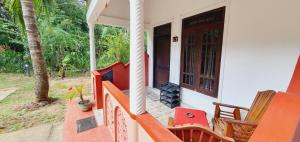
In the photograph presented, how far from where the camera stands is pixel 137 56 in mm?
1245

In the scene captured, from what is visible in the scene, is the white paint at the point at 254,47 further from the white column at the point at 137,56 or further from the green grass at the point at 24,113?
the green grass at the point at 24,113

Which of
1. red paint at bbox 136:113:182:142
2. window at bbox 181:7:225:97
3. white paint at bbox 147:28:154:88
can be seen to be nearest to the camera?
red paint at bbox 136:113:182:142

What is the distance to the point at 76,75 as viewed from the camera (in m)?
8.08

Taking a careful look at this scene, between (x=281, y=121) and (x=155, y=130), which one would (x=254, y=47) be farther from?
(x=155, y=130)

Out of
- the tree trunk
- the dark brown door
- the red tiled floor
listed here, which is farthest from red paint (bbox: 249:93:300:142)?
the tree trunk

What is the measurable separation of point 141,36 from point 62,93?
192 inches

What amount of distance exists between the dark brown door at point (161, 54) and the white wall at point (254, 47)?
1.22 meters

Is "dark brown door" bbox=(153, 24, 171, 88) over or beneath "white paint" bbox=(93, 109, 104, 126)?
over

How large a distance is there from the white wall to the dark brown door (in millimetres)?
1220

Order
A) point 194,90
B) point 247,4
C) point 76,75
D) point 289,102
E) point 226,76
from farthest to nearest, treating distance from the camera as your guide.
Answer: point 76,75
point 194,90
point 226,76
point 247,4
point 289,102

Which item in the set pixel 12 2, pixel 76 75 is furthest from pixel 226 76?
pixel 76 75

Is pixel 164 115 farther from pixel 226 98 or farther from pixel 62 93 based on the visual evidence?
pixel 62 93

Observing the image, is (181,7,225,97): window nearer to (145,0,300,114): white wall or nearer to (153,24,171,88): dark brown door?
(145,0,300,114): white wall

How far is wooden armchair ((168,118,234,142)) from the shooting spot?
3.84ft
